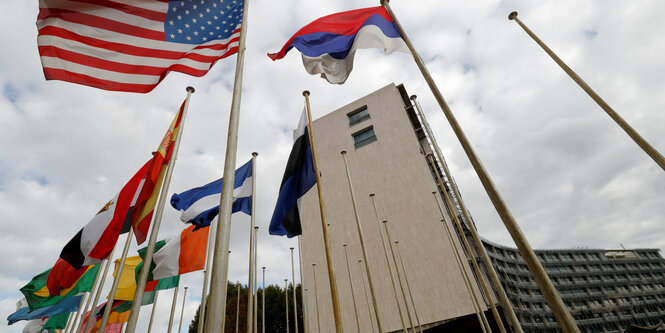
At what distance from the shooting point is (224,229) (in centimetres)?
389

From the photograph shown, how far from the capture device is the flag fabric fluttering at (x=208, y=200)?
380 inches

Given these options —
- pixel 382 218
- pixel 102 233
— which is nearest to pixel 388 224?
pixel 382 218

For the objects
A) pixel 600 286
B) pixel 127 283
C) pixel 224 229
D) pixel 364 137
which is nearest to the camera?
pixel 224 229

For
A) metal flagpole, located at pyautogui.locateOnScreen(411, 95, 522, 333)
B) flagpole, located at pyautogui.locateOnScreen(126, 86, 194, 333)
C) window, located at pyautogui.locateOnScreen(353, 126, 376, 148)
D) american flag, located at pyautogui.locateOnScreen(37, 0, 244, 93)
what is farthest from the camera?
window, located at pyautogui.locateOnScreen(353, 126, 376, 148)

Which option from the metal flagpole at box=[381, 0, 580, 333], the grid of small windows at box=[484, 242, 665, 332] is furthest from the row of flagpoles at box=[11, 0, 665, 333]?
the grid of small windows at box=[484, 242, 665, 332]

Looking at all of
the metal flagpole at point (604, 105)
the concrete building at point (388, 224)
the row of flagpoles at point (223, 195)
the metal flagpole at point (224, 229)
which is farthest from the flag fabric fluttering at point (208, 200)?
the metal flagpole at point (604, 105)

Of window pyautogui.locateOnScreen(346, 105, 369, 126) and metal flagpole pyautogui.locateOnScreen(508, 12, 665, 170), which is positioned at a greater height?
window pyautogui.locateOnScreen(346, 105, 369, 126)

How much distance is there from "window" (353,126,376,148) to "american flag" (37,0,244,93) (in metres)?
26.9

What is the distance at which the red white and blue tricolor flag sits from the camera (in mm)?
7543

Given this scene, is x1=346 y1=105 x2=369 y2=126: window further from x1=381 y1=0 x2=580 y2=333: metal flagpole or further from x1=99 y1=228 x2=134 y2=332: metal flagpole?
x1=381 y1=0 x2=580 y2=333: metal flagpole

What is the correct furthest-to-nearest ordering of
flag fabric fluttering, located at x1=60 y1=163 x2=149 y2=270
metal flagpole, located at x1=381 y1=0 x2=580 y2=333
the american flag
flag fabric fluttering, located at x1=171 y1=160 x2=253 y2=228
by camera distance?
flag fabric fluttering, located at x1=171 y1=160 x2=253 y2=228
flag fabric fluttering, located at x1=60 y1=163 x2=149 y2=270
the american flag
metal flagpole, located at x1=381 y1=0 x2=580 y2=333

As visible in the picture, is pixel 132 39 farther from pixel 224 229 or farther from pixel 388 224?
pixel 388 224

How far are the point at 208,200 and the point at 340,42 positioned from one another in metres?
6.48

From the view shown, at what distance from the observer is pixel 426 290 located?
22734mm
